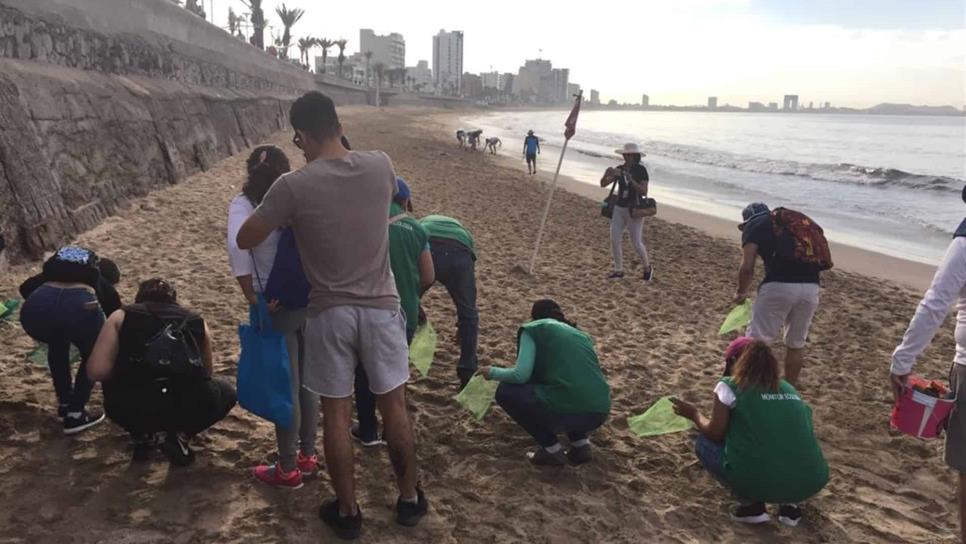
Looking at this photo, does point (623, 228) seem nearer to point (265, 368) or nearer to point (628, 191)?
point (628, 191)

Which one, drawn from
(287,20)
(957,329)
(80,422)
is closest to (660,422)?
→ (957,329)

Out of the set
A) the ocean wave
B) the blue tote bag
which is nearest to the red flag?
the blue tote bag

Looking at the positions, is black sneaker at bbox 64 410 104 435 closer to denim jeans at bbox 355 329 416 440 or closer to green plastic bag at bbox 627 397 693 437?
denim jeans at bbox 355 329 416 440

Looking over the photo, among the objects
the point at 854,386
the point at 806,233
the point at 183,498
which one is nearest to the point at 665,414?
the point at 806,233

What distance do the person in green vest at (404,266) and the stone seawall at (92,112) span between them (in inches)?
142

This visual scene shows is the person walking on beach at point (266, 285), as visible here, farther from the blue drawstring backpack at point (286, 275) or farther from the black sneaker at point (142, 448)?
the black sneaker at point (142, 448)

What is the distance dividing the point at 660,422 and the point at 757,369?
882mm

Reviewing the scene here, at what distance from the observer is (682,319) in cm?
661

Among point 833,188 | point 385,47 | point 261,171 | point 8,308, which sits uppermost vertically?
point 385,47

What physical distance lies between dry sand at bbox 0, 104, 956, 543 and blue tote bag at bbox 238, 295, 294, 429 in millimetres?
509

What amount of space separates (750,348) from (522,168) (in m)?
20.4

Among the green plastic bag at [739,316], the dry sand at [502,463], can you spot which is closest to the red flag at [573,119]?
the dry sand at [502,463]

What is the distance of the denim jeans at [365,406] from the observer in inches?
138

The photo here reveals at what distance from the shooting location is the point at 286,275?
273cm
